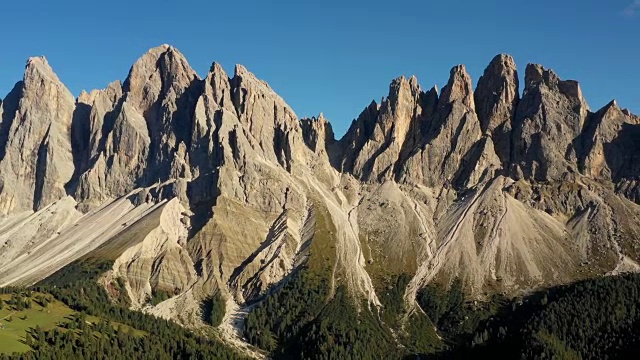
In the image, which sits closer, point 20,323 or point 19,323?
point 19,323

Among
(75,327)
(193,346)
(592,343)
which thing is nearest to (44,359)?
(75,327)

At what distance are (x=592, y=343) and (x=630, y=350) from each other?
1171 cm

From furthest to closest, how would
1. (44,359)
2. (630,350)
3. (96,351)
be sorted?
1. (630,350)
2. (96,351)
3. (44,359)

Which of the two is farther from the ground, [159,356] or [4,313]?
[4,313]

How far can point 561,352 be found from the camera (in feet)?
624

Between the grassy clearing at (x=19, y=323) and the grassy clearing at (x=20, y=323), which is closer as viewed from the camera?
the grassy clearing at (x=19, y=323)

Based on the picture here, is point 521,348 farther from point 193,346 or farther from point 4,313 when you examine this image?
point 4,313

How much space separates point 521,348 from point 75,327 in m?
122

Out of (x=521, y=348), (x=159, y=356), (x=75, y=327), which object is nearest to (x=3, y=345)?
(x=75, y=327)

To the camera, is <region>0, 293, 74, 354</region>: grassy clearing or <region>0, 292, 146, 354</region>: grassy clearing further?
<region>0, 292, 146, 354</region>: grassy clearing

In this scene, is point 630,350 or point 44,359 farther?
point 630,350

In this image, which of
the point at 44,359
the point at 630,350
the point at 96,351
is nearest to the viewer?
the point at 44,359

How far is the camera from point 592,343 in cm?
19700

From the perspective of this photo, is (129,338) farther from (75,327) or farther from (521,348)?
(521,348)
